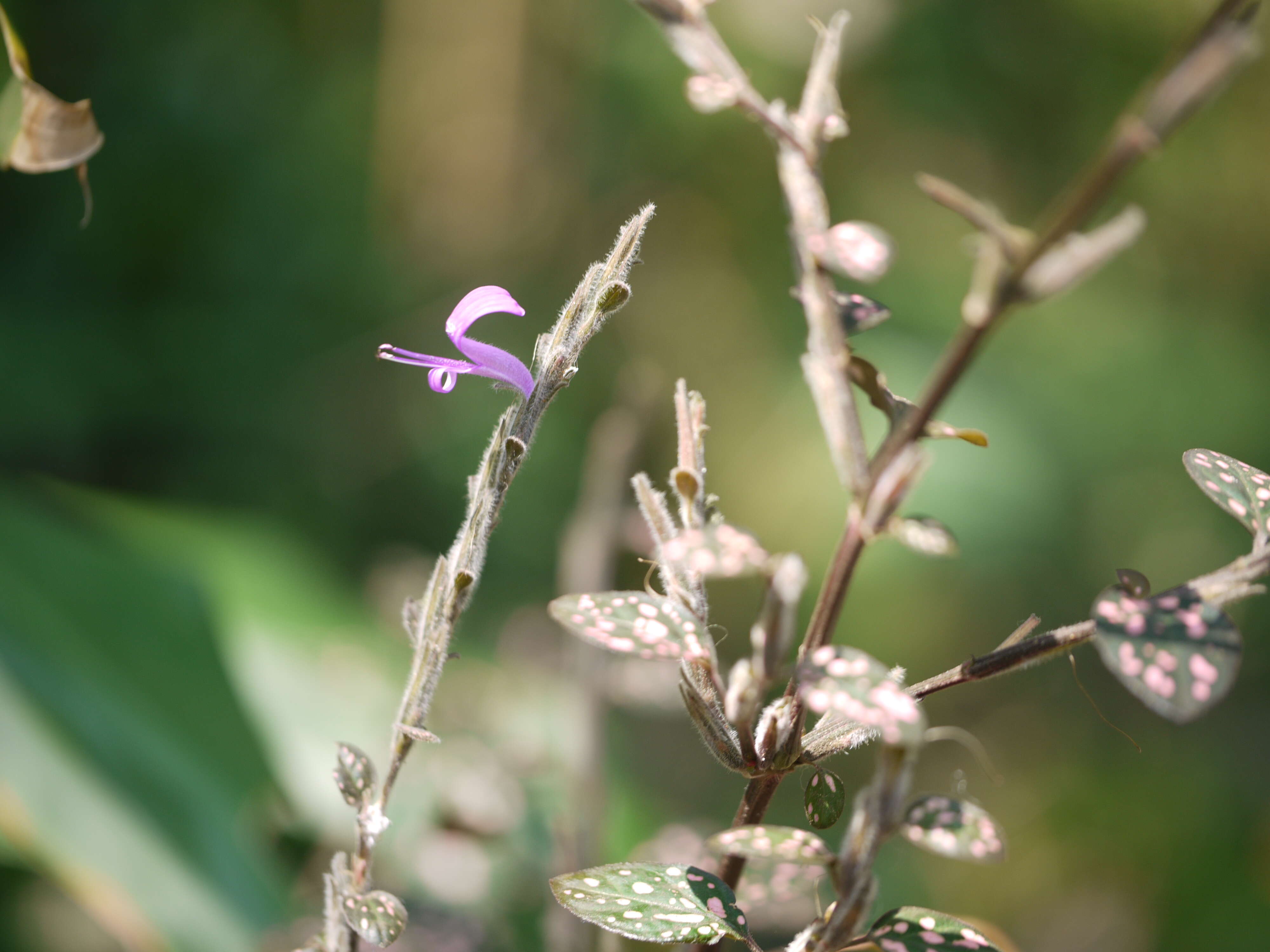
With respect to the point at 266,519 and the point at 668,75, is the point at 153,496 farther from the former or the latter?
the point at 668,75

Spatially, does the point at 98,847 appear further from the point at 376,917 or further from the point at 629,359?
the point at 629,359

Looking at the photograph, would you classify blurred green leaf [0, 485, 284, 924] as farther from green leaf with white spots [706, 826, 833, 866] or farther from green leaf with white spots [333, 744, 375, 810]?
green leaf with white spots [706, 826, 833, 866]

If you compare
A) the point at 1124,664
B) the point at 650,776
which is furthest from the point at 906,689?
the point at 650,776

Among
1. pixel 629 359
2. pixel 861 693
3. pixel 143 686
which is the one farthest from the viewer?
pixel 629 359

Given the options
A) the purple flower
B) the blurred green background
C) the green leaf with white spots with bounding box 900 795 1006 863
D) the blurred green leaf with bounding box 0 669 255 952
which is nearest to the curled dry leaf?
the purple flower

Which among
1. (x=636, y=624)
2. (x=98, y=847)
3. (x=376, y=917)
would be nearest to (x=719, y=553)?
(x=636, y=624)

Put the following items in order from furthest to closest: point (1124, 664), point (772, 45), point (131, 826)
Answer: point (772, 45) < point (131, 826) < point (1124, 664)
